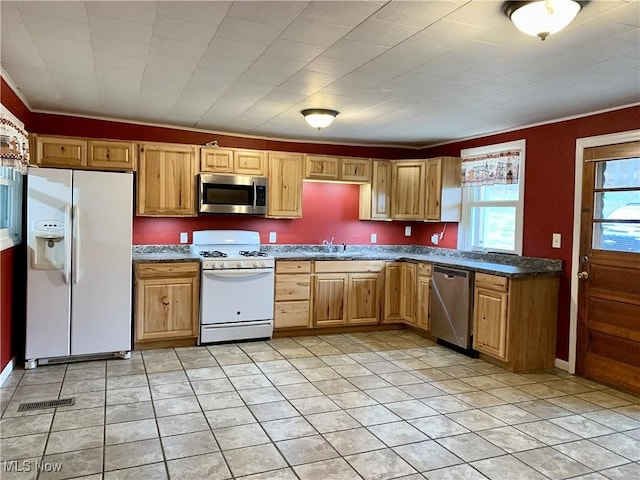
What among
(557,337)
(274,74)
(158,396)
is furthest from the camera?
(557,337)

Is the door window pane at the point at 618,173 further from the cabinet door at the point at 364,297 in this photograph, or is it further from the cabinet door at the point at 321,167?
the cabinet door at the point at 321,167

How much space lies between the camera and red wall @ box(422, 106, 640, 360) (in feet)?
13.7

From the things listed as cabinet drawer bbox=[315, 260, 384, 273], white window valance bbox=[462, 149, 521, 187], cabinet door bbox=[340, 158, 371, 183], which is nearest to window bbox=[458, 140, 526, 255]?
white window valance bbox=[462, 149, 521, 187]

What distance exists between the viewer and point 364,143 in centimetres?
608

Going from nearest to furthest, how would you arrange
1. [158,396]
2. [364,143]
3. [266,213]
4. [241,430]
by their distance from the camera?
[241,430]
[158,396]
[266,213]
[364,143]

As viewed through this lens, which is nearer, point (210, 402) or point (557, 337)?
point (210, 402)

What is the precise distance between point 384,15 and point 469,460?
235cm

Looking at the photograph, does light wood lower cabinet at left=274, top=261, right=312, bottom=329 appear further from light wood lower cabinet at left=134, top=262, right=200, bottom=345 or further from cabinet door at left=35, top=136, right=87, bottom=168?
cabinet door at left=35, top=136, right=87, bottom=168

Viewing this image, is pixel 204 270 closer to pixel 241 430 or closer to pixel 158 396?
pixel 158 396

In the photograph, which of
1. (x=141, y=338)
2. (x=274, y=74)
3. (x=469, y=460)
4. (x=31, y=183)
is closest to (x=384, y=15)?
(x=274, y=74)

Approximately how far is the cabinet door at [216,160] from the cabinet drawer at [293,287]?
1.32 metres

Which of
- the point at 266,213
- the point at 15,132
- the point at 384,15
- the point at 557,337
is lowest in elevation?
the point at 557,337

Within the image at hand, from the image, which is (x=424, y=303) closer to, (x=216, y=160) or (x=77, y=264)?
(x=216, y=160)

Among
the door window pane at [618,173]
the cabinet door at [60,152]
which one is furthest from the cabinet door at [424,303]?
the cabinet door at [60,152]
